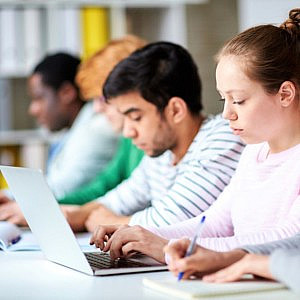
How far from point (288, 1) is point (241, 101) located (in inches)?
96.0

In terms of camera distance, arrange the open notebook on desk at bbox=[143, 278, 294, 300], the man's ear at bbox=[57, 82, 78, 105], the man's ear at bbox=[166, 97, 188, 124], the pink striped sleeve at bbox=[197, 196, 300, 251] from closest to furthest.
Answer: the open notebook on desk at bbox=[143, 278, 294, 300] < the pink striped sleeve at bbox=[197, 196, 300, 251] < the man's ear at bbox=[166, 97, 188, 124] < the man's ear at bbox=[57, 82, 78, 105]

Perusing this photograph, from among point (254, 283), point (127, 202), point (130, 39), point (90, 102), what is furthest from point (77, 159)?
point (254, 283)

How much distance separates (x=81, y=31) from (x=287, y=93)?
288 centimetres

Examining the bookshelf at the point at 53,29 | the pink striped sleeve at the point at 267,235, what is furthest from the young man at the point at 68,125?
the pink striped sleeve at the point at 267,235

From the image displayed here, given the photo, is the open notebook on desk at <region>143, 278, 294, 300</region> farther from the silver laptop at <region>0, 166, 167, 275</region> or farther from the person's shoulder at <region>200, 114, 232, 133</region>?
the person's shoulder at <region>200, 114, 232, 133</region>

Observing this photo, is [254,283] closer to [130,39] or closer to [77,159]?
[130,39]

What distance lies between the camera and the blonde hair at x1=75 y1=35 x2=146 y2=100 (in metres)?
2.90

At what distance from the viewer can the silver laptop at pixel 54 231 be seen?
1.40 m

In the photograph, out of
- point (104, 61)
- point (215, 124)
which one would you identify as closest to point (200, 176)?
point (215, 124)

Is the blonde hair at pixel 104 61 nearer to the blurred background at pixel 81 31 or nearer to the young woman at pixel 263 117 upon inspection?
the blurred background at pixel 81 31

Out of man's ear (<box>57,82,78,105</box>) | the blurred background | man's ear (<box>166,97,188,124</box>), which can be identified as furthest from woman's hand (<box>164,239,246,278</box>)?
the blurred background

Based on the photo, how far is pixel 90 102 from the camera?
3.66m

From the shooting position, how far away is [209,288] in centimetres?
114

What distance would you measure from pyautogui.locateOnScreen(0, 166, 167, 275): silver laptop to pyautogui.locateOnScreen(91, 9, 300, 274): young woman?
0.15 feet
